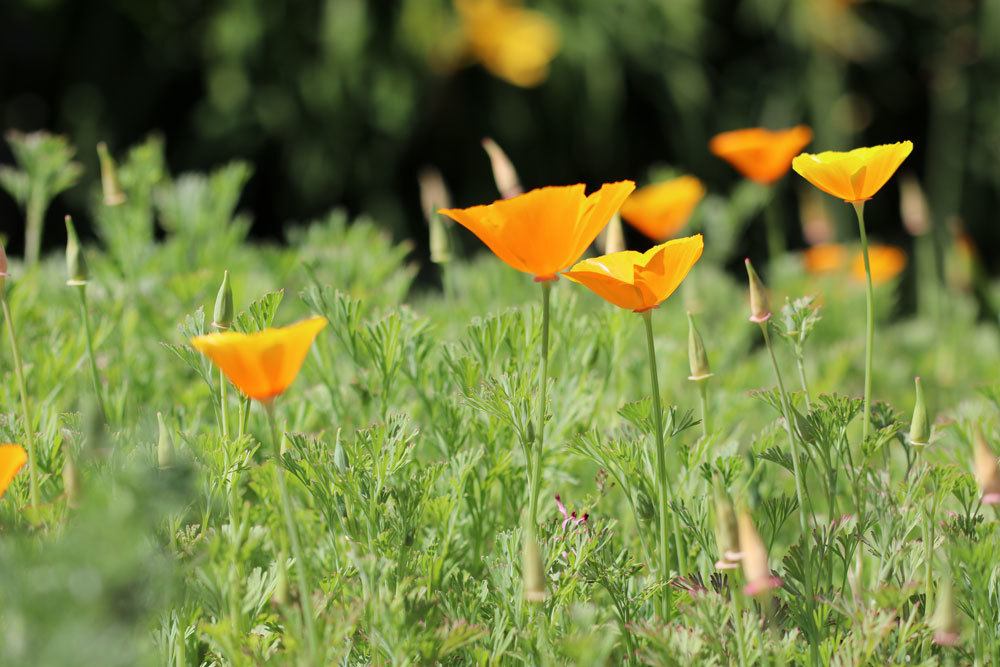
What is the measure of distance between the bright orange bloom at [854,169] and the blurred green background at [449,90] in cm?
279

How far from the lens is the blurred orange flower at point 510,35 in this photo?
3.50 metres

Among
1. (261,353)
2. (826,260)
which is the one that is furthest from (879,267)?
(261,353)

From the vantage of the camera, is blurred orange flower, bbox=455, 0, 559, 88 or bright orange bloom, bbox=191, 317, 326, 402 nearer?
bright orange bloom, bbox=191, 317, 326, 402

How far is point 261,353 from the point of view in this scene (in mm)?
632

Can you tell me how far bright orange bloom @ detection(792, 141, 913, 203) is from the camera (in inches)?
31.7

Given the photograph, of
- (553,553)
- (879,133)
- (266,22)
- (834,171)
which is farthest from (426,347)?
(879,133)

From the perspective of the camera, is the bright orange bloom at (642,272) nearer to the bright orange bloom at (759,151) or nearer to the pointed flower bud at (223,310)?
the pointed flower bud at (223,310)

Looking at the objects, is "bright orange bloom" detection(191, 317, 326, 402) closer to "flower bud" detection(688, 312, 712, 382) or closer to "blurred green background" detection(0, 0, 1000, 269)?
"flower bud" detection(688, 312, 712, 382)

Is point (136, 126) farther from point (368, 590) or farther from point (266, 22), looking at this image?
point (368, 590)

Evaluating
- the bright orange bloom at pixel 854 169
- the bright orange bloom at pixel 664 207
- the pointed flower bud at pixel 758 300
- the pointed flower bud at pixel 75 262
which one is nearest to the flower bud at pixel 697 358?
the pointed flower bud at pixel 758 300

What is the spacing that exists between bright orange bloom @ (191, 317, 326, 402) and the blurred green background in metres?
2.96

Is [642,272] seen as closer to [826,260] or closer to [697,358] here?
[697,358]

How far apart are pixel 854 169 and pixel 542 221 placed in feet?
0.79

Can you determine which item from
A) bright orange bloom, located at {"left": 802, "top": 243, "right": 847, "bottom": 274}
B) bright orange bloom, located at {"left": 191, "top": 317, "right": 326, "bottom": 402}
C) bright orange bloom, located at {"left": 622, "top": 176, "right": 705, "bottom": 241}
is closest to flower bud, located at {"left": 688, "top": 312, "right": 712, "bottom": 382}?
bright orange bloom, located at {"left": 191, "top": 317, "right": 326, "bottom": 402}
